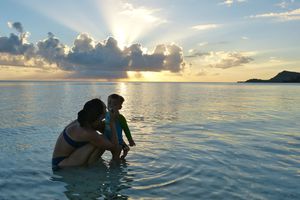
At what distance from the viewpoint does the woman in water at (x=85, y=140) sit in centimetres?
823

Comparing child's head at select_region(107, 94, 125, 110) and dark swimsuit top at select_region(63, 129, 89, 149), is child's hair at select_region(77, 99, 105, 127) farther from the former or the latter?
child's head at select_region(107, 94, 125, 110)

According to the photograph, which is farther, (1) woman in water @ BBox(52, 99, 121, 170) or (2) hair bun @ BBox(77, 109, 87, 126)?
(1) woman in water @ BBox(52, 99, 121, 170)

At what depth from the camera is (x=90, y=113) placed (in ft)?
26.8

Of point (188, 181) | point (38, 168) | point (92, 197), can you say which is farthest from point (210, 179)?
point (38, 168)

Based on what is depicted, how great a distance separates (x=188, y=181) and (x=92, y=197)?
253cm

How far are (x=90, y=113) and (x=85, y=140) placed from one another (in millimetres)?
788

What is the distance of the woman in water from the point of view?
324 inches

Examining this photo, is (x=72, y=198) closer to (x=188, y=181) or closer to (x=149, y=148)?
(x=188, y=181)

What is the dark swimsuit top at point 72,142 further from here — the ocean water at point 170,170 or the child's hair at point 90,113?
the ocean water at point 170,170

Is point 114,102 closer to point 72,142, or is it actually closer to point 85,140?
point 85,140

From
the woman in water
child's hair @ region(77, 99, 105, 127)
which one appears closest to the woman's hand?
the woman in water

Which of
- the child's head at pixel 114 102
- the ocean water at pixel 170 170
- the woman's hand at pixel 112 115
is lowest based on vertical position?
the ocean water at pixel 170 170

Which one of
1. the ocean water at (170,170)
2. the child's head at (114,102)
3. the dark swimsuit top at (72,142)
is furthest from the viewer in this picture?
the child's head at (114,102)

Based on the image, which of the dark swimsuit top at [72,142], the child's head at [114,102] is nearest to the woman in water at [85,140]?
the dark swimsuit top at [72,142]
